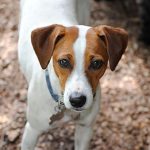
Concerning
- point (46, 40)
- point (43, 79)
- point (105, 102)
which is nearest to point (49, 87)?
point (43, 79)

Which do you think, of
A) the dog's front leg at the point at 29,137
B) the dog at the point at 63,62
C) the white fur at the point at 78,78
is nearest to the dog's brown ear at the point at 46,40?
the dog at the point at 63,62

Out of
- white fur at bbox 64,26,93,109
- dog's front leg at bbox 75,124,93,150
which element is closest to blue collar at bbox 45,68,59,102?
white fur at bbox 64,26,93,109

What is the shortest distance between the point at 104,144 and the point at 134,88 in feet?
1.88

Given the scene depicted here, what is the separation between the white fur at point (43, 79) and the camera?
2076 mm

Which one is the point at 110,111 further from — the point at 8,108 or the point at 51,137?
the point at 8,108

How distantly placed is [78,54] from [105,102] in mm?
1305

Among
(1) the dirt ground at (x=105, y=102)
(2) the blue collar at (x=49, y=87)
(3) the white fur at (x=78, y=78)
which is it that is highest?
(3) the white fur at (x=78, y=78)

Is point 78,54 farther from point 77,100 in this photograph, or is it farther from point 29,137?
point 29,137

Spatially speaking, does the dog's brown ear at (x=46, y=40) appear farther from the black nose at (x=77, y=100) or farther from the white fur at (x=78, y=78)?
the black nose at (x=77, y=100)


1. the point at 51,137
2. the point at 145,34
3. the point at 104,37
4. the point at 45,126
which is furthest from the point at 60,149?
the point at 145,34

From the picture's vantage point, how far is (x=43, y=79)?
93.1 inches

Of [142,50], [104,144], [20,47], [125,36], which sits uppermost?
[125,36]

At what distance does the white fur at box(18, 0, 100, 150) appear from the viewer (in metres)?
2.08

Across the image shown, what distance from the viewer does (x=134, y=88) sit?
11.4 ft
